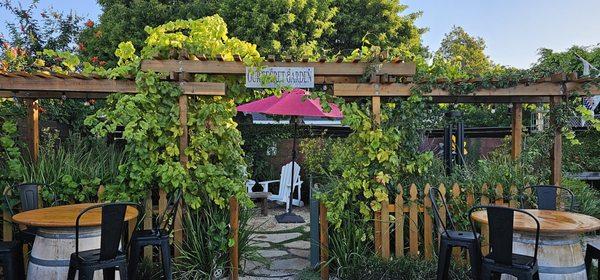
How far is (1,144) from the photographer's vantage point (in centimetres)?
424

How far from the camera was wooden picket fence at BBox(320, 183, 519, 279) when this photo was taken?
162 inches

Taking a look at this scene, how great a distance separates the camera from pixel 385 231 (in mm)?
4152

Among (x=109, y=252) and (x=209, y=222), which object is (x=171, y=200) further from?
(x=109, y=252)

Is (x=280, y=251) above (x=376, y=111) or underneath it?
underneath

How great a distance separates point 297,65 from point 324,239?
1.58 meters

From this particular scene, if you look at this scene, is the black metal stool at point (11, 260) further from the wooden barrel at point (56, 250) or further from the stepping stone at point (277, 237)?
the stepping stone at point (277, 237)

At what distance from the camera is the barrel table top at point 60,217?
2998 millimetres

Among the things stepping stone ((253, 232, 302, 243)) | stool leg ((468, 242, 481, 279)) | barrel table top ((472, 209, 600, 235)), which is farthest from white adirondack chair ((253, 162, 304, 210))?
stool leg ((468, 242, 481, 279))

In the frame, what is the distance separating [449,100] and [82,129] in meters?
4.50

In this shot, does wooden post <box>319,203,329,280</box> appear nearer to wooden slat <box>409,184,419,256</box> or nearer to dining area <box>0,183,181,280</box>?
wooden slat <box>409,184,419,256</box>

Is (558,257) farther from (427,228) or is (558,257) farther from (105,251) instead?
(105,251)

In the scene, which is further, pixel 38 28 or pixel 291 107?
pixel 38 28

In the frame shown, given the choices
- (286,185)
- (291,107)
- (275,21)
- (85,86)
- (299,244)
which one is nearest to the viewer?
(85,86)

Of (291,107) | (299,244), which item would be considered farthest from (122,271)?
(291,107)
